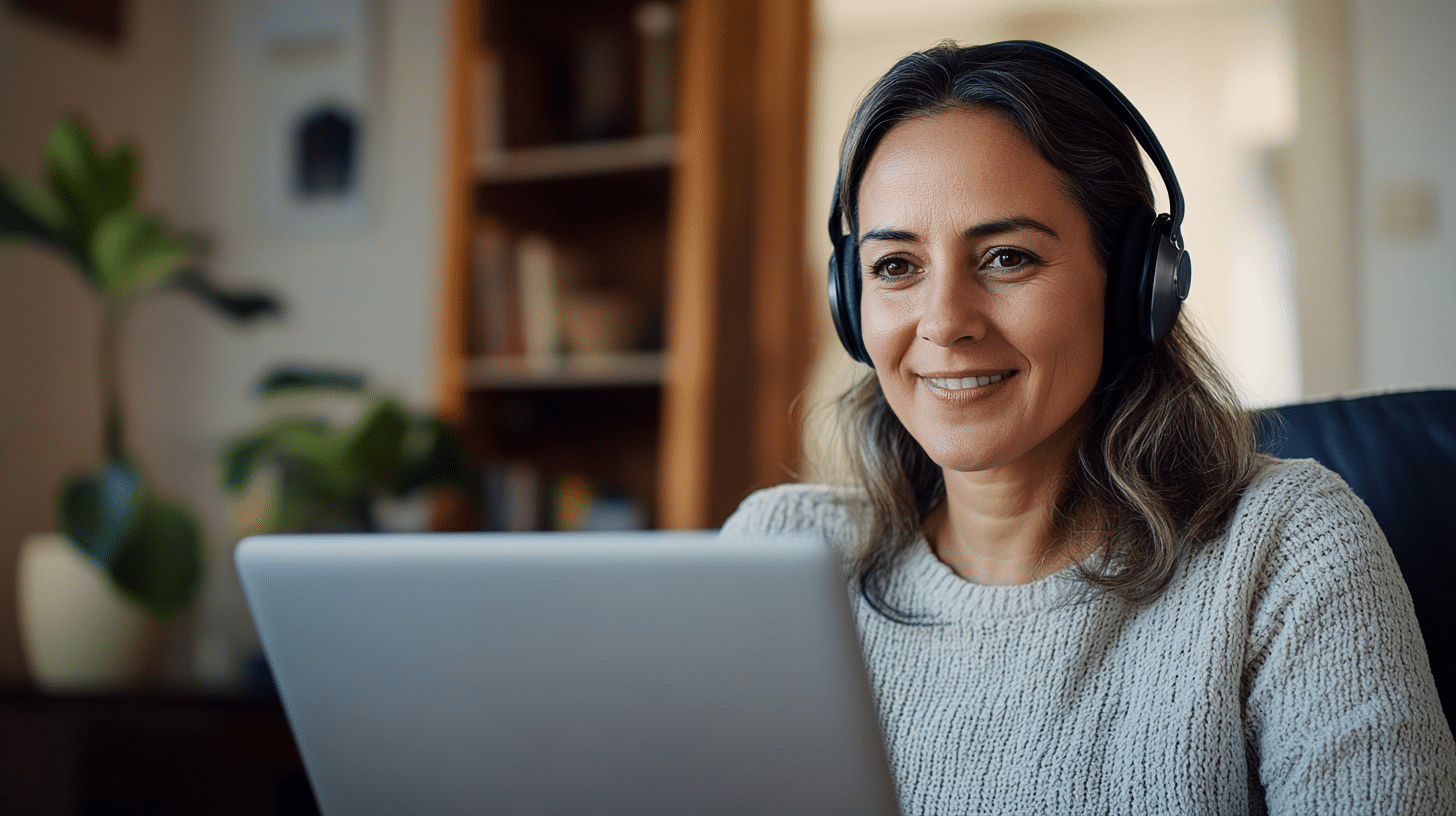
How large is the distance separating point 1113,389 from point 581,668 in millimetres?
574

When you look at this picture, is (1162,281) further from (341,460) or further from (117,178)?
(117,178)

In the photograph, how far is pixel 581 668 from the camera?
1.60 ft

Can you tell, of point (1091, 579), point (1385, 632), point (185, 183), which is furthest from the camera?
point (185, 183)

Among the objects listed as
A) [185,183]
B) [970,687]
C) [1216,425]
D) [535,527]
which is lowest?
[535,527]

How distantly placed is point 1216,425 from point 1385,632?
0.68ft

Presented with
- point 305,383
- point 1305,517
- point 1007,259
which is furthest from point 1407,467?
point 305,383

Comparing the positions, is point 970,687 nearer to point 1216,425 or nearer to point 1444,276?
point 1216,425

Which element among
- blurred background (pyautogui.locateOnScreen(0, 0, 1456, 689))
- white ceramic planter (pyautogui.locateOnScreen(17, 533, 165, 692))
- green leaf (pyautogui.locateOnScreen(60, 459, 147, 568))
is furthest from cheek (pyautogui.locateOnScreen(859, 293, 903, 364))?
white ceramic planter (pyautogui.locateOnScreen(17, 533, 165, 692))

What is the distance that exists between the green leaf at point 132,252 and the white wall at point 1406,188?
2.38 metres

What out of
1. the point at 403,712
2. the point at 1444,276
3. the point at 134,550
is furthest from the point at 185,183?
the point at 1444,276

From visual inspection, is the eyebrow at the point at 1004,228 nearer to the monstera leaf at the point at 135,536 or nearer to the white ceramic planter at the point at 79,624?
the monstera leaf at the point at 135,536

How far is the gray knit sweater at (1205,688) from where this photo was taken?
2.17 feet

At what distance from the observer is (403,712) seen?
0.54 m

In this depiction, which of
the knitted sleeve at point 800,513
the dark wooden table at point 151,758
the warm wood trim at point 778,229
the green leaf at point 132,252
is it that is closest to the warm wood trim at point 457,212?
the green leaf at point 132,252
